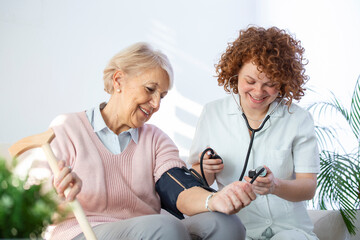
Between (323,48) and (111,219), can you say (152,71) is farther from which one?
(323,48)

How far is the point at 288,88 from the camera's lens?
183cm

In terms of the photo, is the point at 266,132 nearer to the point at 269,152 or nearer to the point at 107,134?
the point at 269,152

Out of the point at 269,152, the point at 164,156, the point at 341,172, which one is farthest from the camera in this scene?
the point at 341,172

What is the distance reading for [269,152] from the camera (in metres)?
1.88

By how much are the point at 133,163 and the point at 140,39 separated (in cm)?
214

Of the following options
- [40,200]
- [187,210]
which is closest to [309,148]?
[187,210]

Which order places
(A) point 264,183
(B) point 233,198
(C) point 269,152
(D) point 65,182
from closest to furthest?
(D) point 65,182, (B) point 233,198, (A) point 264,183, (C) point 269,152

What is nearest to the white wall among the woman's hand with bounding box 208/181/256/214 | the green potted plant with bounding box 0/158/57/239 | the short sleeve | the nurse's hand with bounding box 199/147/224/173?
the short sleeve

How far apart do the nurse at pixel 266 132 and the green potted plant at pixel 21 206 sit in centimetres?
113

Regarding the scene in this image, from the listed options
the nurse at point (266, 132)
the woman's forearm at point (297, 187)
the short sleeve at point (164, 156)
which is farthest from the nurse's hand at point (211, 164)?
the woman's forearm at point (297, 187)

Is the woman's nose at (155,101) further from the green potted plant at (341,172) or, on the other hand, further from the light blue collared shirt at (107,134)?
the green potted plant at (341,172)

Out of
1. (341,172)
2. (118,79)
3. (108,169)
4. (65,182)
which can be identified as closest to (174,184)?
(108,169)

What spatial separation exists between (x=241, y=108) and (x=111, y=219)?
0.77 m

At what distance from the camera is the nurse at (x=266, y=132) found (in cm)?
180
